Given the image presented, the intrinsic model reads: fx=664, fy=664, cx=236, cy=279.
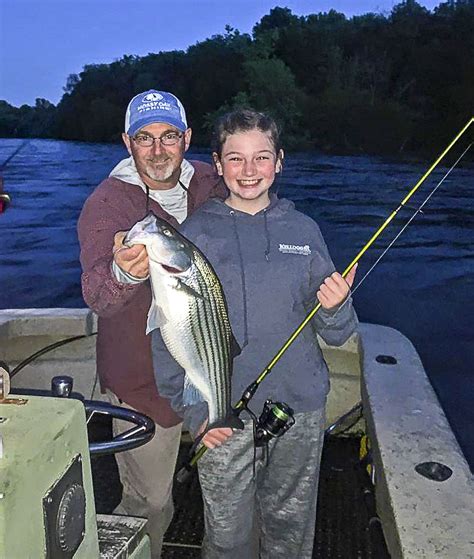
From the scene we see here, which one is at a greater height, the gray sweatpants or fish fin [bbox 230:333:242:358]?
fish fin [bbox 230:333:242:358]

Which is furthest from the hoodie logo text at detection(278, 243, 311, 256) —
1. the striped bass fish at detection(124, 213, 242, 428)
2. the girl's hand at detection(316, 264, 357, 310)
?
the striped bass fish at detection(124, 213, 242, 428)

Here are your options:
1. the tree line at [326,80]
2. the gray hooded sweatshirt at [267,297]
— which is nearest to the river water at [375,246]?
the gray hooded sweatshirt at [267,297]

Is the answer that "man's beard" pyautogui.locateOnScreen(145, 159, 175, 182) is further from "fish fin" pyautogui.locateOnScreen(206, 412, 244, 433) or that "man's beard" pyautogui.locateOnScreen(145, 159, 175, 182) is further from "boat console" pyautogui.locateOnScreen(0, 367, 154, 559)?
"boat console" pyautogui.locateOnScreen(0, 367, 154, 559)

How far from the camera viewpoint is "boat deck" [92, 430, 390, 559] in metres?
3.81

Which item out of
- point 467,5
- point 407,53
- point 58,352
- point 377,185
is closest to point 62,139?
point 407,53

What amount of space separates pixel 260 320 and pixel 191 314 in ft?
1.07

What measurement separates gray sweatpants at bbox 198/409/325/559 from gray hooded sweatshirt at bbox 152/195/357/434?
0.47 feet

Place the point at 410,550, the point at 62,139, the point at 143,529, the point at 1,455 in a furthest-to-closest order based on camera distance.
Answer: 1. the point at 62,139
2. the point at 410,550
3. the point at 143,529
4. the point at 1,455

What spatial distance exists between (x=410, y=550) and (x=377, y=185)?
→ 1313 inches

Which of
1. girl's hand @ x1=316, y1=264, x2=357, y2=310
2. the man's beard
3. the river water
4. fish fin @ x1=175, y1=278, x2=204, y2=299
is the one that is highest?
the man's beard

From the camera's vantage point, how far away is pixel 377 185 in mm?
34406

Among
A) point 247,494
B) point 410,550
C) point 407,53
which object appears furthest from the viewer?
point 407,53

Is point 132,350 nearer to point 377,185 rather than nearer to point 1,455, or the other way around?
point 1,455

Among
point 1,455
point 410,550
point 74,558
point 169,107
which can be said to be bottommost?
point 410,550
